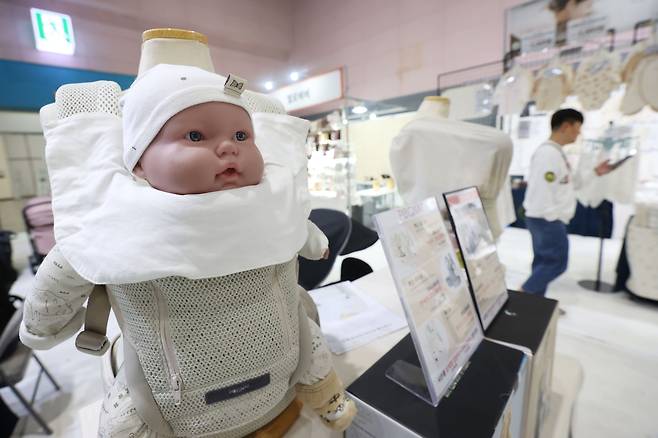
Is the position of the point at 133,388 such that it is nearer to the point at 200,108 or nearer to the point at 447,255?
the point at 200,108

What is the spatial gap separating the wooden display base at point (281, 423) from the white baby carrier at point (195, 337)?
41 millimetres

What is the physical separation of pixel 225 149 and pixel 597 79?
3336mm

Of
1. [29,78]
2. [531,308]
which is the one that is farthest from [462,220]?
[29,78]

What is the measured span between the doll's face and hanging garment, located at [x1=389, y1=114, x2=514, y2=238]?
1214 mm

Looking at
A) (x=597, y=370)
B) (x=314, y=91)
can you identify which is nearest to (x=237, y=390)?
(x=597, y=370)

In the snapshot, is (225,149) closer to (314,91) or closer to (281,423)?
(281,423)

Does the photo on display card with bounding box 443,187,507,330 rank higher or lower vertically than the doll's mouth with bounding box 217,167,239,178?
lower

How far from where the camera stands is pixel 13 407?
1.47m

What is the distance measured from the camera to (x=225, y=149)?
43cm

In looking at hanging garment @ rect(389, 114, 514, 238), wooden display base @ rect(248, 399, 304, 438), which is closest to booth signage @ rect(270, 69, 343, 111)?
hanging garment @ rect(389, 114, 514, 238)

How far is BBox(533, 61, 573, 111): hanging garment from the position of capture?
284 cm

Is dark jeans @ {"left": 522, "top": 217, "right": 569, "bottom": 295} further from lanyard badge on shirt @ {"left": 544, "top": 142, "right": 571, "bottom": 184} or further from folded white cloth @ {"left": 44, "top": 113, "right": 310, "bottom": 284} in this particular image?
folded white cloth @ {"left": 44, "top": 113, "right": 310, "bottom": 284}

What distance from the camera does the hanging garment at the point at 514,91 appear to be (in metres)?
3.21

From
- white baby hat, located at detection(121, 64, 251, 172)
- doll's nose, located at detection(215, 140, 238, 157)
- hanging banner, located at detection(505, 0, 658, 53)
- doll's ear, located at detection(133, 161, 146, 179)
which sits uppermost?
hanging banner, located at detection(505, 0, 658, 53)
